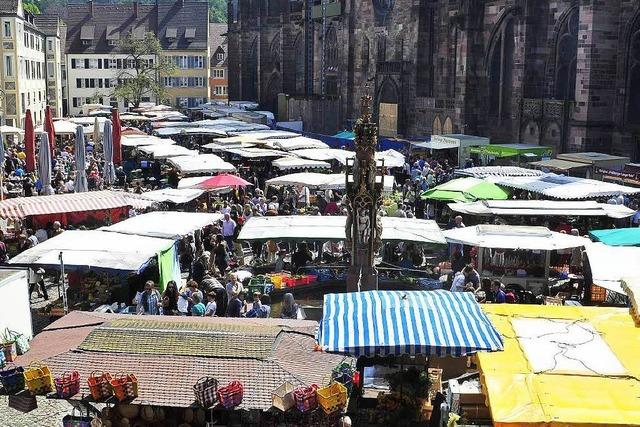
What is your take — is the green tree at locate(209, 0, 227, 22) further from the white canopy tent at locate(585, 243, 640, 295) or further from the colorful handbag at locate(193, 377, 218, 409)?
the colorful handbag at locate(193, 377, 218, 409)

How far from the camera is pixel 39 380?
905 cm

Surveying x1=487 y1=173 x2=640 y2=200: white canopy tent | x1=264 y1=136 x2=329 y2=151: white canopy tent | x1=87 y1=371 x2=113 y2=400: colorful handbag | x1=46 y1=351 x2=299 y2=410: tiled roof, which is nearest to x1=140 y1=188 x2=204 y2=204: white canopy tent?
x1=487 y1=173 x2=640 y2=200: white canopy tent

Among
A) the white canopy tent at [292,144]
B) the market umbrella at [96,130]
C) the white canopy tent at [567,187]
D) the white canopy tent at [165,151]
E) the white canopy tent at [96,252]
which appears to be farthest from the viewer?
the market umbrella at [96,130]

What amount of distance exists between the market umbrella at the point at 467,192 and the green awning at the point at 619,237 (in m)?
5.38

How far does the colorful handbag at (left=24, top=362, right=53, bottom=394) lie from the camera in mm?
9039

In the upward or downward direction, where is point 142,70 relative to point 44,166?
upward

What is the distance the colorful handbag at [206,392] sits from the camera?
859cm

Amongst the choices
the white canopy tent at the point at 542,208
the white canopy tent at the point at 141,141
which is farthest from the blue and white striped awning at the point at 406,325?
the white canopy tent at the point at 141,141

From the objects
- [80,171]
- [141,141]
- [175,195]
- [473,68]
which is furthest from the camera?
[473,68]

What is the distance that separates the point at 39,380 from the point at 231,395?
212 centimetres

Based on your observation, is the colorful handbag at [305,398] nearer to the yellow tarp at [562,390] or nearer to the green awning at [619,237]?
the yellow tarp at [562,390]

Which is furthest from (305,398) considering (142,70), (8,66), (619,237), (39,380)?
(142,70)

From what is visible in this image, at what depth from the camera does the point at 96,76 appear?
92625mm

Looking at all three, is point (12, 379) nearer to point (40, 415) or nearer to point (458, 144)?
point (40, 415)
